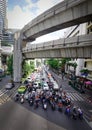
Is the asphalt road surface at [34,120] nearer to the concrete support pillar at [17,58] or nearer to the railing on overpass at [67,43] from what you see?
the railing on overpass at [67,43]

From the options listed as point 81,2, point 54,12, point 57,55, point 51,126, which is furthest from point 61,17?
point 51,126

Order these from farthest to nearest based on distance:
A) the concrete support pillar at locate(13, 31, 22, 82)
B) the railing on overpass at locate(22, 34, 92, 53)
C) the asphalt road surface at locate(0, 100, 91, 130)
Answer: the concrete support pillar at locate(13, 31, 22, 82) → the railing on overpass at locate(22, 34, 92, 53) → the asphalt road surface at locate(0, 100, 91, 130)

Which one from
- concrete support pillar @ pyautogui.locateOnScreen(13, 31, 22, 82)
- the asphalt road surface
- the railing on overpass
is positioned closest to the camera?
the asphalt road surface

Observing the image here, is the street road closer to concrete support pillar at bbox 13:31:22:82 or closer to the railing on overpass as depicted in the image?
the railing on overpass

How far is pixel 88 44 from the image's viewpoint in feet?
76.0

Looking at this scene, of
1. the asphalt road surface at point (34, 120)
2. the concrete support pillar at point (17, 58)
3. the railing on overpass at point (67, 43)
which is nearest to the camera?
the asphalt road surface at point (34, 120)

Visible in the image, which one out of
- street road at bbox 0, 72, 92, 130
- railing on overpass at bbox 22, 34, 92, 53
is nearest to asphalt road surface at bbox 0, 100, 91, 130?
street road at bbox 0, 72, 92, 130

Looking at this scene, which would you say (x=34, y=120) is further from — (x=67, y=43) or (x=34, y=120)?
→ (x=67, y=43)

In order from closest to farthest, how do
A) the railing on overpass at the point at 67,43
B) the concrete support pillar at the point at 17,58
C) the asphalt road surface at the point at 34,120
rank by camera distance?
1. the asphalt road surface at the point at 34,120
2. the railing on overpass at the point at 67,43
3. the concrete support pillar at the point at 17,58

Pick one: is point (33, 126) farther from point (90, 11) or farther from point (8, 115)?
point (90, 11)

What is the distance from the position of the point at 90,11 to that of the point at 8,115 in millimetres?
17887

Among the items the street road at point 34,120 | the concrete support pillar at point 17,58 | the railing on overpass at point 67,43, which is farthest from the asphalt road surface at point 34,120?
the concrete support pillar at point 17,58

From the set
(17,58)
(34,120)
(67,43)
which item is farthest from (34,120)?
(17,58)

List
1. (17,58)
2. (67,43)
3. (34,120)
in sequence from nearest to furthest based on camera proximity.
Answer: (34,120) < (67,43) < (17,58)
